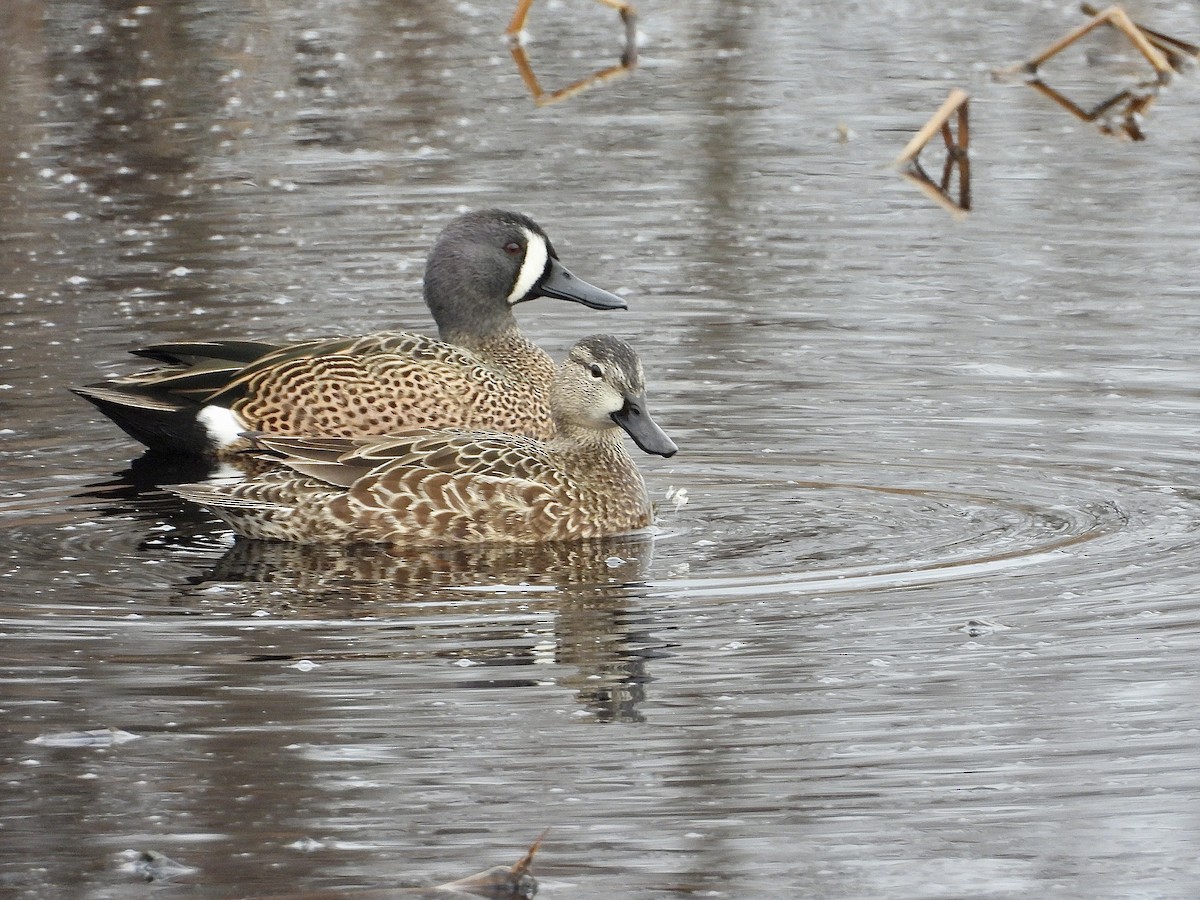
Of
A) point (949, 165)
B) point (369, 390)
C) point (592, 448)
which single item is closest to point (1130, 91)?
point (949, 165)

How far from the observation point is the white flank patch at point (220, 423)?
10047mm

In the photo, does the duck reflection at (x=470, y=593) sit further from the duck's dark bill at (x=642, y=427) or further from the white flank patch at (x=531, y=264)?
the white flank patch at (x=531, y=264)

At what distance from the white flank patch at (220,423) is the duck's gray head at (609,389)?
175cm

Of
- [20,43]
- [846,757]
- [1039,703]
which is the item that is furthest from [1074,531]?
[20,43]

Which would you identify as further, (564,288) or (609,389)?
(564,288)

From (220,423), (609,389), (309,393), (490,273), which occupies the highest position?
(609,389)

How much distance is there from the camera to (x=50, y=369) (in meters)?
11.2

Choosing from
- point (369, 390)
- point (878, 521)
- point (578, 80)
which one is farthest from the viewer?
point (578, 80)

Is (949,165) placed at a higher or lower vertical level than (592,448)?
lower

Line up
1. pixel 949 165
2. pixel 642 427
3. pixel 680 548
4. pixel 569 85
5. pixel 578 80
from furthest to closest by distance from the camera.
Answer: pixel 578 80 → pixel 569 85 → pixel 949 165 → pixel 642 427 → pixel 680 548

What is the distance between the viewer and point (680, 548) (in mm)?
8398

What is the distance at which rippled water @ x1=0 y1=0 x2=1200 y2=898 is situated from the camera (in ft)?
17.8

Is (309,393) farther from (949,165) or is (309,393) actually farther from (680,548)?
(949,165)

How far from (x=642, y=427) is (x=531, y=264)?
2.29 meters
